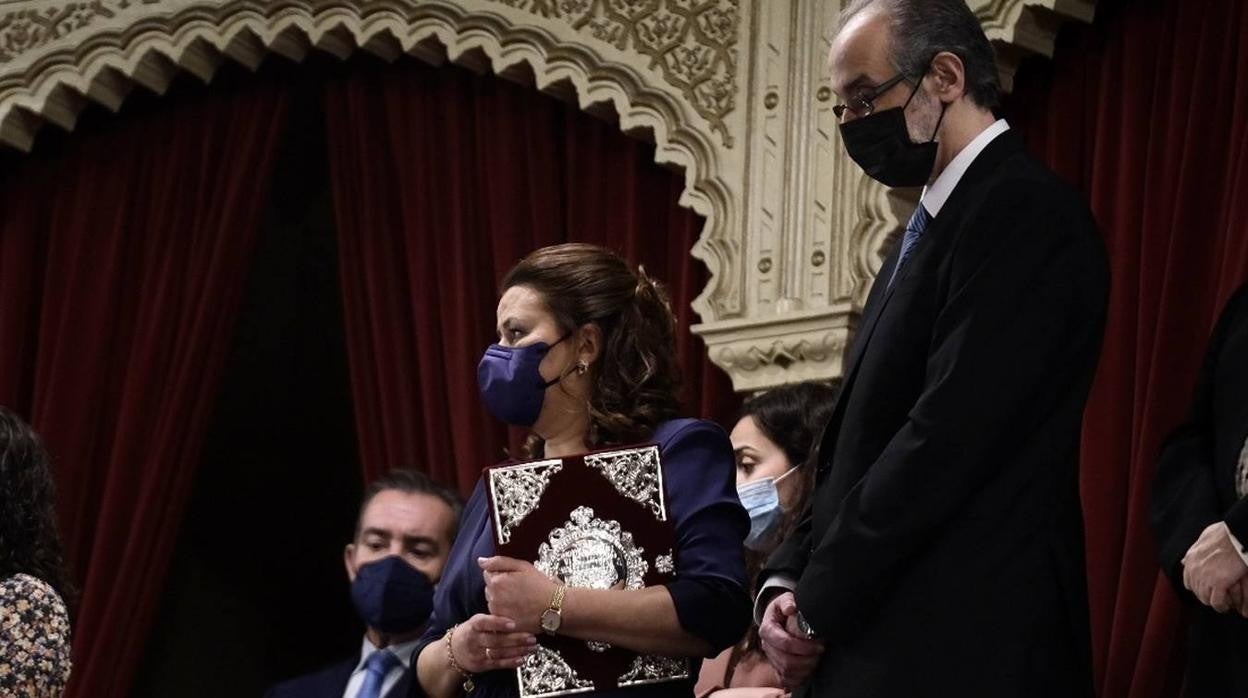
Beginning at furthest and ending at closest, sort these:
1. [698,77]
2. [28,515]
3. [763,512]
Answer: [698,77] → [763,512] → [28,515]

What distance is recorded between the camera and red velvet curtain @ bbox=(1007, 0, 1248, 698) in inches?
177

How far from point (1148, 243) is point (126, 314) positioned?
2.86m

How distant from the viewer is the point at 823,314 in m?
4.97

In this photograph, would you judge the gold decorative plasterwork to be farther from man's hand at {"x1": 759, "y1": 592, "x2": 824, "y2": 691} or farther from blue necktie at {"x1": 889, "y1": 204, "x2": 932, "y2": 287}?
man's hand at {"x1": 759, "y1": 592, "x2": 824, "y2": 691}

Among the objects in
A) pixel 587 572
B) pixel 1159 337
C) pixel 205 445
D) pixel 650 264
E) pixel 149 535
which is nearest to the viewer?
pixel 587 572

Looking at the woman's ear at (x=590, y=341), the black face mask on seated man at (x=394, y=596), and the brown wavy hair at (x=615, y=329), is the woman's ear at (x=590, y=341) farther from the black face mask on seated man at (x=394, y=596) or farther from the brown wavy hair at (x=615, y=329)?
the black face mask on seated man at (x=394, y=596)

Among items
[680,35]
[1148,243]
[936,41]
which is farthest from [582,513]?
[680,35]

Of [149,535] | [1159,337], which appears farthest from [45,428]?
[1159,337]

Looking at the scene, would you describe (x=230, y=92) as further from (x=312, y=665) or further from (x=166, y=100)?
(x=312, y=665)

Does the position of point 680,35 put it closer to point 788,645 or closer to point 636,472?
point 636,472

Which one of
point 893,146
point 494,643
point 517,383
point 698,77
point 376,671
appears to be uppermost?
point 698,77

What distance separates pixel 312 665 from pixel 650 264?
213 cm

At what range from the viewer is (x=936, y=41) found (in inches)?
124

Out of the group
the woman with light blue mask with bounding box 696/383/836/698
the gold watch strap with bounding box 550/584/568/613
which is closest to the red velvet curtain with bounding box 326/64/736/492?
the woman with light blue mask with bounding box 696/383/836/698
